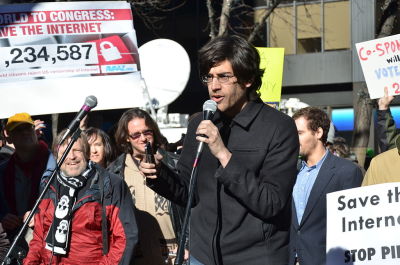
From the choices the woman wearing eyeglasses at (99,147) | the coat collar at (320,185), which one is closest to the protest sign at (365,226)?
the coat collar at (320,185)

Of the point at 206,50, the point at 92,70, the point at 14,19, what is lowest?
the point at 206,50

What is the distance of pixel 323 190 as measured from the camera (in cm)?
601

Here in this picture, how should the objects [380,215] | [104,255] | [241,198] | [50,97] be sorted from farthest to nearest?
[50,97] < [104,255] < [380,215] < [241,198]

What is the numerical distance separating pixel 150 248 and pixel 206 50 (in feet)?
8.56

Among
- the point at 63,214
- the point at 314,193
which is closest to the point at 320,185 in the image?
the point at 314,193

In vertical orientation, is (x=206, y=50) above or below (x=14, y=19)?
below

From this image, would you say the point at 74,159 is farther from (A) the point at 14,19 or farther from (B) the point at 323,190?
(A) the point at 14,19

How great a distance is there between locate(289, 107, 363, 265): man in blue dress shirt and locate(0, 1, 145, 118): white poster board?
196 centimetres

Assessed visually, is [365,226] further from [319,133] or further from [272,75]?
[272,75]

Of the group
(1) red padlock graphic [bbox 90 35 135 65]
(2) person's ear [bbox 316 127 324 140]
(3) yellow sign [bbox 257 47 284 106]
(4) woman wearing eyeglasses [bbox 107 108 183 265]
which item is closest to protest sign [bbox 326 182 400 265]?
(2) person's ear [bbox 316 127 324 140]

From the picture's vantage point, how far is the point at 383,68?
7.57m

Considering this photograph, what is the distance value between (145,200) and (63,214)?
104 cm

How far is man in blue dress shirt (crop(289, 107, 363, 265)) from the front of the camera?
596 cm

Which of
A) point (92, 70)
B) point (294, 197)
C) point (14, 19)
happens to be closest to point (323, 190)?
point (294, 197)
